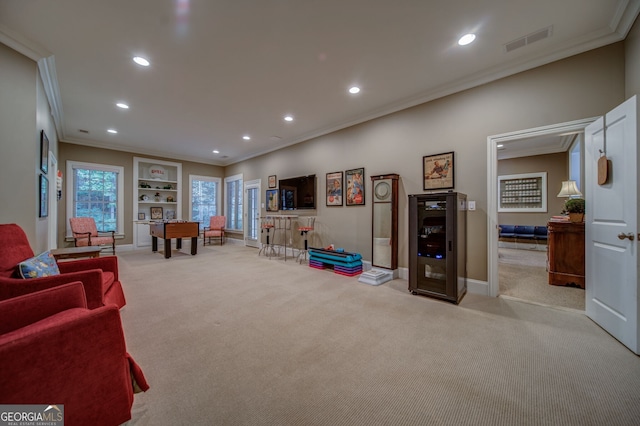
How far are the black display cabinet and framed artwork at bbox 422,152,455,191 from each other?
381mm

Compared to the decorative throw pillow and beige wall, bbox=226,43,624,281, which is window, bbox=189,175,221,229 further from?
the decorative throw pillow

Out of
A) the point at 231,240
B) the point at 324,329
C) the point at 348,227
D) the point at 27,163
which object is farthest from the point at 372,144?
the point at 231,240

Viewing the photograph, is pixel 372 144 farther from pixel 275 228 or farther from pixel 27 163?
pixel 27 163

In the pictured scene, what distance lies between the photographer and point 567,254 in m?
3.59

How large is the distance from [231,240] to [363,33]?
24.5 feet

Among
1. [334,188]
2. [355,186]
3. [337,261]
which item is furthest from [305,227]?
[355,186]

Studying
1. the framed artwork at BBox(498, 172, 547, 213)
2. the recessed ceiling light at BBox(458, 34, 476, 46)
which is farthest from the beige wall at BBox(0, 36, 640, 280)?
the framed artwork at BBox(498, 172, 547, 213)

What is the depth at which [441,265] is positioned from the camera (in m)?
3.11

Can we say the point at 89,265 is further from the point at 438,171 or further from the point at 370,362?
the point at 438,171

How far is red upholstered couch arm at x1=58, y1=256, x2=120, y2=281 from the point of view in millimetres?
2404

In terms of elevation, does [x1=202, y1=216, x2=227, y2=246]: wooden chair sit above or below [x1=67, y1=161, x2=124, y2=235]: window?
below

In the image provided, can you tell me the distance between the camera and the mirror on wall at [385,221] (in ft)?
13.0

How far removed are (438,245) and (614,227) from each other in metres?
1.50

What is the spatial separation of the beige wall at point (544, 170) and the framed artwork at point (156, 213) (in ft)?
34.5
